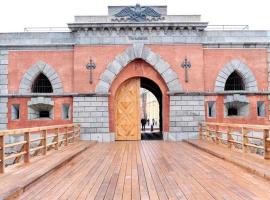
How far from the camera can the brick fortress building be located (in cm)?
1623

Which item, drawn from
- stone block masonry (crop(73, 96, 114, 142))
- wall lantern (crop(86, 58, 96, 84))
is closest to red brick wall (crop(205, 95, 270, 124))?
stone block masonry (crop(73, 96, 114, 142))

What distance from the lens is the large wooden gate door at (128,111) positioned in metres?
17.0

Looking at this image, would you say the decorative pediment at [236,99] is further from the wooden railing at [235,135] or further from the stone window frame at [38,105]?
the stone window frame at [38,105]

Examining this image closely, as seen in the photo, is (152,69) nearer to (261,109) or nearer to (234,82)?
(234,82)

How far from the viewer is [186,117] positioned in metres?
16.2

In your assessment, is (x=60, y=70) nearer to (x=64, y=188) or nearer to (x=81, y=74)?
(x=81, y=74)

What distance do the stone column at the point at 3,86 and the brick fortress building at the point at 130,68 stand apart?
0.04 metres

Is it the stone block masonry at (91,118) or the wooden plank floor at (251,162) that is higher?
the stone block masonry at (91,118)

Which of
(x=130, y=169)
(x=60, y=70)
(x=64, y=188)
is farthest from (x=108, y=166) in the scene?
(x=60, y=70)

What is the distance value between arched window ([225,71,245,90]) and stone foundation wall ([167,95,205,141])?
2329 millimetres

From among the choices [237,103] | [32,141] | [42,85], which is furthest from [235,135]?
[42,85]

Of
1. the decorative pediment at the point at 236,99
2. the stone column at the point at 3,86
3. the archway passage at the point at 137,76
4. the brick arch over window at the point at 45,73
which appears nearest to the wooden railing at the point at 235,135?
the decorative pediment at the point at 236,99

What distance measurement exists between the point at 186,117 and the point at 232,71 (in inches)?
124

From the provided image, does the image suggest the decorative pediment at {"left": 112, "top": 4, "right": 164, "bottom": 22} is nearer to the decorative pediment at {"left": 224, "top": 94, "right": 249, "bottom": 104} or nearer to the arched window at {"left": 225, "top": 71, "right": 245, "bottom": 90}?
the arched window at {"left": 225, "top": 71, "right": 245, "bottom": 90}
